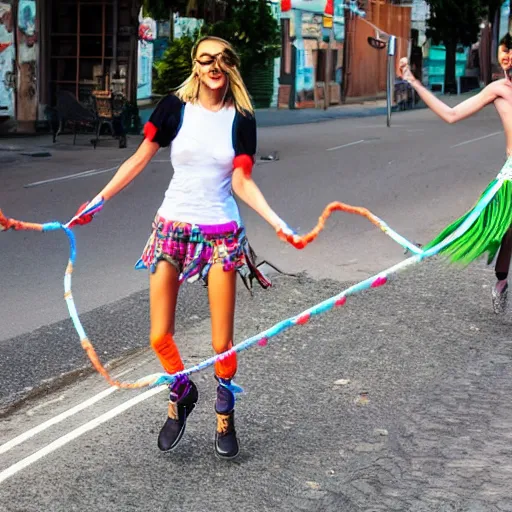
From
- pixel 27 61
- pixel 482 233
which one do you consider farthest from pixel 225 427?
pixel 27 61

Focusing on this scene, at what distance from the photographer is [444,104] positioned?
6.69m

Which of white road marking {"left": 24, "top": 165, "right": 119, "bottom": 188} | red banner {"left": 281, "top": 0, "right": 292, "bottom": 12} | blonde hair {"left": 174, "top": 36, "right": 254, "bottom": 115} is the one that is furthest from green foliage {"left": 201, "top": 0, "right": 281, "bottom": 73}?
blonde hair {"left": 174, "top": 36, "right": 254, "bottom": 115}

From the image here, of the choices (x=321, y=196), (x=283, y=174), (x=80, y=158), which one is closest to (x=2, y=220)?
(x=321, y=196)

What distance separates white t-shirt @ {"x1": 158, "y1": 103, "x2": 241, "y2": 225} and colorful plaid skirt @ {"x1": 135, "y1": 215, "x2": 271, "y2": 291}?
4cm

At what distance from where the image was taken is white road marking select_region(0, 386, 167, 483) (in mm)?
5043

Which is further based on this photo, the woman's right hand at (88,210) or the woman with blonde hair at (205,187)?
the woman's right hand at (88,210)

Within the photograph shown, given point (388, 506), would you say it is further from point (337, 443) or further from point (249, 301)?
point (249, 301)

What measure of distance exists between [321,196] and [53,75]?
44.4ft

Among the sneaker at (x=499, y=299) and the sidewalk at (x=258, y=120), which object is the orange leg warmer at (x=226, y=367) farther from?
the sidewalk at (x=258, y=120)

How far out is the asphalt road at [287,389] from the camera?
15.8 ft

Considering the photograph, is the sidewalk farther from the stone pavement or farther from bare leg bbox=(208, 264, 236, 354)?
bare leg bbox=(208, 264, 236, 354)

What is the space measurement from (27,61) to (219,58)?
854 inches

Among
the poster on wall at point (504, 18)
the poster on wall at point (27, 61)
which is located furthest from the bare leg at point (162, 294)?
the poster on wall at point (504, 18)

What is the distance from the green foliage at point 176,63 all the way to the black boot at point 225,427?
93.4ft
